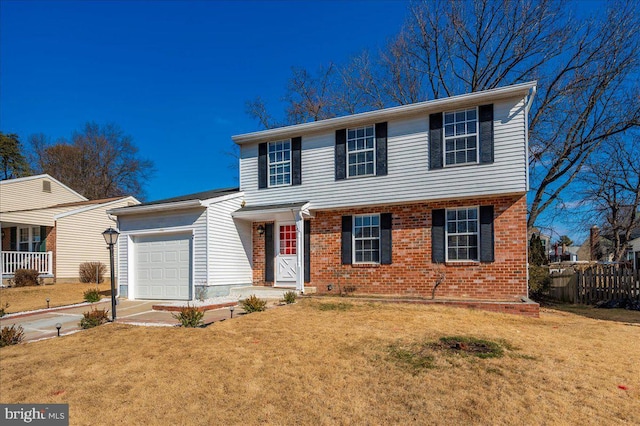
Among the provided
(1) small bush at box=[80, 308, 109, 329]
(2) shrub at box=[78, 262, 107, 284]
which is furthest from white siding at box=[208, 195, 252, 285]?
(2) shrub at box=[78, 262, 107, 284]

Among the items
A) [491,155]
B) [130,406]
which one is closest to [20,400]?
[130,406]

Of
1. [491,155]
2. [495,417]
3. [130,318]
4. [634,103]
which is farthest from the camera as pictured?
[634,103]

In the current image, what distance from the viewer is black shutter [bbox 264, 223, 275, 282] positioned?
13.5 m

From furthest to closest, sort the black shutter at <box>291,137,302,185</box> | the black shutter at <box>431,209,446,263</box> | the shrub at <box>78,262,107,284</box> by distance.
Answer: the shrub at <box>78,262,107,284</box> < the black shutter at <box>291,137,302,185</box> < the black shutter at <box>431,209,446,263</box>

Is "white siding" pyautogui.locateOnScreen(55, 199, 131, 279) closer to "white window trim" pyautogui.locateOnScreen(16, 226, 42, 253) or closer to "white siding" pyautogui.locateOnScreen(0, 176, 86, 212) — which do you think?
"white window trim" pyautogui.locateOnScreen(16, 226, 42, 253)

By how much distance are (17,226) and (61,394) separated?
2053 cm

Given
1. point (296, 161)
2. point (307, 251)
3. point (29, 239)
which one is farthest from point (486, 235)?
point (29, 239)

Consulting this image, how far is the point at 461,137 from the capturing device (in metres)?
11.1

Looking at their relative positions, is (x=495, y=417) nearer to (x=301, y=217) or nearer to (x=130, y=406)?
(x=130, y=406)

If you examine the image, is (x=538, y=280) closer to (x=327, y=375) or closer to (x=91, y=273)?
(x=327, y=375)

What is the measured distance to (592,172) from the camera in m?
20.6

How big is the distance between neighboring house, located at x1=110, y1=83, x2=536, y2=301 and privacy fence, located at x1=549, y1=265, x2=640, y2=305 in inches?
181

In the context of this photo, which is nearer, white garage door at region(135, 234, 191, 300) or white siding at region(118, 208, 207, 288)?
white siding at region(118, 208, 207, 288)

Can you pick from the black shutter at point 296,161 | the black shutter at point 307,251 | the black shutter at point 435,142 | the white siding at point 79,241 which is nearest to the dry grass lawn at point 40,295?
the white siding at point 79,241
